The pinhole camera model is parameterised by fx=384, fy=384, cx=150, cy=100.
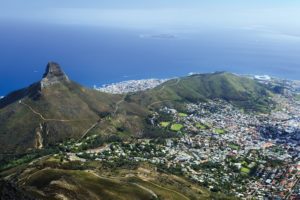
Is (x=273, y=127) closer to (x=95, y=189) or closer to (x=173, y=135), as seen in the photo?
(x=173, y=135)

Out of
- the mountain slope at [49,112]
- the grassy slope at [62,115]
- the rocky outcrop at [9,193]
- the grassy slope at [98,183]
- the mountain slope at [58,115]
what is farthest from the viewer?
the grassy slope at [62,115]

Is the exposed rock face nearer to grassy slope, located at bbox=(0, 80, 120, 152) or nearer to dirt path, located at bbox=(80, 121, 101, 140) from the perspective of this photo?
grassy slope, located at bbox=(0, 80, 120, 152)

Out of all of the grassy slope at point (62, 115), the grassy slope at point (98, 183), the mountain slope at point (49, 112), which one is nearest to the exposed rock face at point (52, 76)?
the mountain slope at point (49, 112)

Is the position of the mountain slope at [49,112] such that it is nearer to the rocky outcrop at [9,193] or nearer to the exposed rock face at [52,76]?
the exposed rock face at [52,76]

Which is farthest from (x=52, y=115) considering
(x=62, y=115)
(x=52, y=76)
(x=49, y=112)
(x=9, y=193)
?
(x=9, y=193)

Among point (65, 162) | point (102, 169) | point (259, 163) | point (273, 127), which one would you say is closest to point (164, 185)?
point (102, 169)

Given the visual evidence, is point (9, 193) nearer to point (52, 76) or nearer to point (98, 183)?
point (98, 183)

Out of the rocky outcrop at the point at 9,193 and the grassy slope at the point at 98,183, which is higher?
the rocky outcrop at the point at 9,193

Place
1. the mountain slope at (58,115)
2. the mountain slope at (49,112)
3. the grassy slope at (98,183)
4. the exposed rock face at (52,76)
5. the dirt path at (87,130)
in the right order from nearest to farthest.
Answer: the grassy slope at (98,183)
the mountain slope at (49,112)
the mountain slope at (58,115)
the dirt path at (87,130)
the exposed rock face at (52,76)
